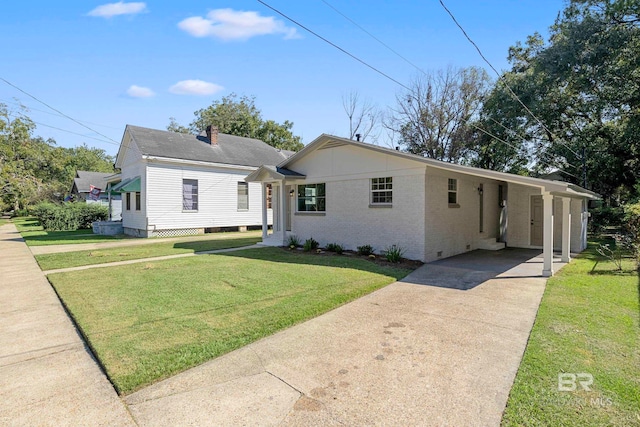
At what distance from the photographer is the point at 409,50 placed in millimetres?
10656

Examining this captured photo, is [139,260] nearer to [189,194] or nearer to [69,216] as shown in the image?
[189,194]

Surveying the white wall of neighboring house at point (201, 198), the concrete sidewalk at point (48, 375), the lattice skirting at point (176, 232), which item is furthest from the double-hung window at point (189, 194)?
the concrete sidewalk at point (48, 375)

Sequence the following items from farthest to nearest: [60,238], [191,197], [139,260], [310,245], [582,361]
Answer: [191,197] → [60,238] → [310,245] → [139,260] → [582,361]

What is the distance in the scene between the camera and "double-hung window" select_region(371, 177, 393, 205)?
1073 cm

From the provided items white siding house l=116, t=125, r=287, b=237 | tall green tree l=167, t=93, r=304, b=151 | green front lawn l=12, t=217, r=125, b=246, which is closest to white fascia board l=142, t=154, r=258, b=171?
white siding house l=116, t=125, r=287, b=237

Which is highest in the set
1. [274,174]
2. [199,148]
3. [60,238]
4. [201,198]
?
[199,148]

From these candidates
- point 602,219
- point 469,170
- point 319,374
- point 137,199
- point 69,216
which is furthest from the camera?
point 69,216

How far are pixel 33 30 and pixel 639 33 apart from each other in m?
24.8

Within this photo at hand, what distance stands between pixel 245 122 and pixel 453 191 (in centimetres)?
3266

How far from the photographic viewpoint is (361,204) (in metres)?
11.5

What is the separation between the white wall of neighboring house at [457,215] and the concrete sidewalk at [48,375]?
841 cm

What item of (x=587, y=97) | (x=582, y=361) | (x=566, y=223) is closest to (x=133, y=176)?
(x=566, y=223)

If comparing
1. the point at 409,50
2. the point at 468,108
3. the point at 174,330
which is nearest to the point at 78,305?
the point at 174,330

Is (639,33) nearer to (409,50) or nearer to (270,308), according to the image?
(409,50)
